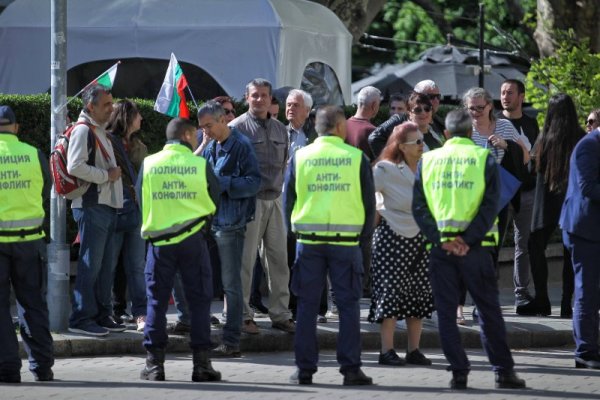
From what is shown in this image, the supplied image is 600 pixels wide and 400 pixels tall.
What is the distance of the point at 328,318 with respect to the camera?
546 inches

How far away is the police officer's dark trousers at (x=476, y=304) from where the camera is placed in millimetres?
10305

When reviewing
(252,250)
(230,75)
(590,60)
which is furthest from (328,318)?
(590,60)

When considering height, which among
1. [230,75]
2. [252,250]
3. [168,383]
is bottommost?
[168,383]

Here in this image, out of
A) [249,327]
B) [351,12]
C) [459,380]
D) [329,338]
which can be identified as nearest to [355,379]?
[459,380]

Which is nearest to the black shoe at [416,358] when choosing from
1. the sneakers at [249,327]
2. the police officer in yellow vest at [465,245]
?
the police officer in yellow vest at [465,245]

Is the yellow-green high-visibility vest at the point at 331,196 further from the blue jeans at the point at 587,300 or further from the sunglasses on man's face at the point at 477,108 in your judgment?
the sunglasses on man's face at the point at 477,108

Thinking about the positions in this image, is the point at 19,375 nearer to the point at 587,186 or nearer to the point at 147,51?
the point at 587,186

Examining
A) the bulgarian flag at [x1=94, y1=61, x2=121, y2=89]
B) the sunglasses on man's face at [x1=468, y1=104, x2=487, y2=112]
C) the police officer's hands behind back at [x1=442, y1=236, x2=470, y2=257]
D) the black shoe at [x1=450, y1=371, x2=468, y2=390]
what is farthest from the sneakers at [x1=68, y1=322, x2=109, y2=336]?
the sunglasses on man's face at [x1=468, y1=104, x2=487, y2=112]

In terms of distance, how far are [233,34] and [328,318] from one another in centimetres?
515

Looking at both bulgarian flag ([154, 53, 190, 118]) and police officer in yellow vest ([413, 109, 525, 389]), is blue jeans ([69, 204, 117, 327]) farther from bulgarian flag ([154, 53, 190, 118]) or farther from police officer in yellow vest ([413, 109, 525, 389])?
police officer in yellow vest ([413, 109, 525, 389])

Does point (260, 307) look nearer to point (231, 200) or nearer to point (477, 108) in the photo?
point (231, 200)

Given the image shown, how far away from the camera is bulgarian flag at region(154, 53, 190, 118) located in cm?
1357

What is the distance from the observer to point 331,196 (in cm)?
1052

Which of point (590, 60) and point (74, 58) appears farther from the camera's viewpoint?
point (590, 60)
